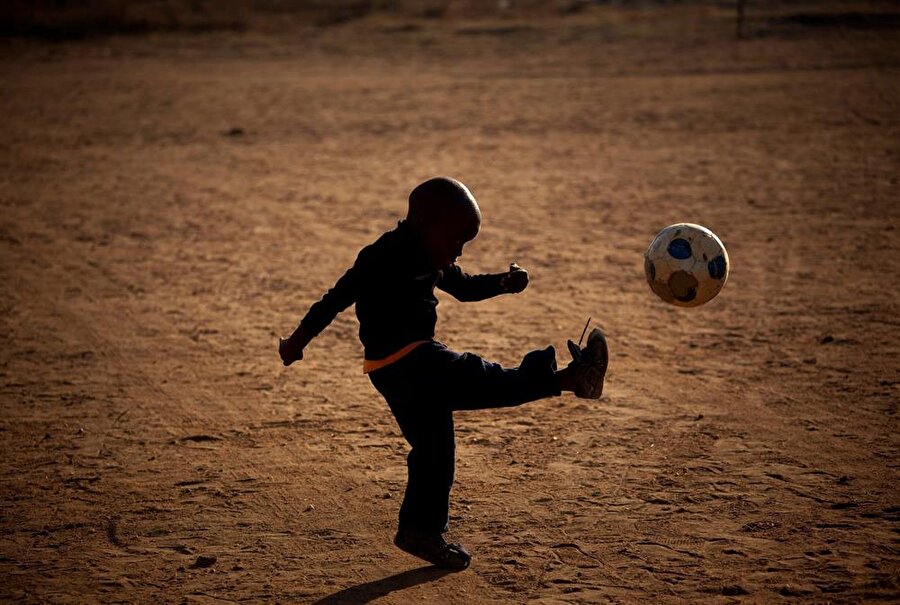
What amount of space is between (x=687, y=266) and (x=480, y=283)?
133 cm

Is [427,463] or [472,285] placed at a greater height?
[472,285]

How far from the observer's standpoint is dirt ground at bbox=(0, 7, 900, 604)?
377 cm

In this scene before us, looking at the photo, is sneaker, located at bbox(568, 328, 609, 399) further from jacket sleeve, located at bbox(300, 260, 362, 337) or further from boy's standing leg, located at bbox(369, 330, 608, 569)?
jacket sleeve, located at bbox(300, 260, 362, 337)

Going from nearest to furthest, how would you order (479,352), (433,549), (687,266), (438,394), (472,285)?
(438,394)
(433,549)
(472,285)
(687,266)
(479,352)

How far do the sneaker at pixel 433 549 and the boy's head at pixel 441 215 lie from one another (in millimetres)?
1101

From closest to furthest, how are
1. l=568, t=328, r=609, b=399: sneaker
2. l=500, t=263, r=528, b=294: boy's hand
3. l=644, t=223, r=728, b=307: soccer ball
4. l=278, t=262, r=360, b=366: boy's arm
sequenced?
l=278, t=262, r=360, b=366: boy's arm
l=568, t=328, r=609, b=399: sneaker
l=500, t=263, r=528, b=294: boy's hand
l=644, t=223, r=728, b=307: soccer ball

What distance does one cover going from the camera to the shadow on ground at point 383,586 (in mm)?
3516

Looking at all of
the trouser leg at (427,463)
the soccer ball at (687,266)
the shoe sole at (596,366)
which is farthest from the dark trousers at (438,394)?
the soccer ball at (687,266)

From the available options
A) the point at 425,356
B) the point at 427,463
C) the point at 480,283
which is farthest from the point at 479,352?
the point at 425,356

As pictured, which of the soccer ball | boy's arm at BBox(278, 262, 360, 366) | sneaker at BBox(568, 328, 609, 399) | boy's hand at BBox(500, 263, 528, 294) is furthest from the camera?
the soccer ball

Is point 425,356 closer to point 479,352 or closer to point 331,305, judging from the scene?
point 331,305

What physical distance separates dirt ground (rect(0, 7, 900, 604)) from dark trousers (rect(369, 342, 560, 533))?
14.2 inches

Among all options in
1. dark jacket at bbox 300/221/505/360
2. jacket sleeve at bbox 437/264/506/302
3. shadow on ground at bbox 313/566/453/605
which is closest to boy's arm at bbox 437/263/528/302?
jacket sleeve at bbox 437/264/506/302

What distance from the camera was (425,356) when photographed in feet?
11.5
